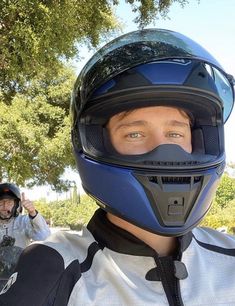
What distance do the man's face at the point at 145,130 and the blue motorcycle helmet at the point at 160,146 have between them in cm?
2

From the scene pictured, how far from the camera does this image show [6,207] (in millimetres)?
5676

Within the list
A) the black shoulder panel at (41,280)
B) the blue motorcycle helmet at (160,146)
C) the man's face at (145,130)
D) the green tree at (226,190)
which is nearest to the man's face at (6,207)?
the blue motorcycle helmet at (160,146)

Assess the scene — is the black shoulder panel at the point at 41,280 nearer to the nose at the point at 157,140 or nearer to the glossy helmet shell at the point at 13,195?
the nose at the point at 157,140

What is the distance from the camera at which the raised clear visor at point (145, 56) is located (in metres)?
1.43

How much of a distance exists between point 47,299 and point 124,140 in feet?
1.54

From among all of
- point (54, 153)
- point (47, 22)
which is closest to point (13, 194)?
point (47, 22)

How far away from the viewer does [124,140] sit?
1.41 m

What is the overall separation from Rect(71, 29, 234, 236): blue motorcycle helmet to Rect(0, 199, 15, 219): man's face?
4244 mm

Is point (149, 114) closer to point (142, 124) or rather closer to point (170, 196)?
point (142, 124)

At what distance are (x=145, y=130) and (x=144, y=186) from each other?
16cm

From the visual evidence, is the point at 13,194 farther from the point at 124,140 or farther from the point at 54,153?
the point at 54,153

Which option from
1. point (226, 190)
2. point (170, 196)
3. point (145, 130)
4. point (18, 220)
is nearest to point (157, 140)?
point (145, 130)

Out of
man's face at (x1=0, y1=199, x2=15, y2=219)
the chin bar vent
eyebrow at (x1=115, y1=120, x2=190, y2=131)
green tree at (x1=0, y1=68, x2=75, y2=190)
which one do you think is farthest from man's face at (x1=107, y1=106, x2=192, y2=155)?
green tree at (x1=0, y1=68, x2=75, y2=190)

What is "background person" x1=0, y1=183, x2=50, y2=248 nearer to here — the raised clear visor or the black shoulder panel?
the raised clear visor
